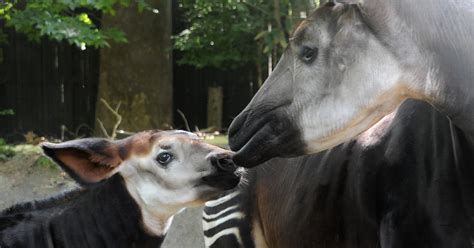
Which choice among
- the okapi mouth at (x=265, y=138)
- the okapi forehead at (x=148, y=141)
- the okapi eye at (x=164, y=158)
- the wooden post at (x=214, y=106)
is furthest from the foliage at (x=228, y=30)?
the okapi mouth at (x=265, y=138)

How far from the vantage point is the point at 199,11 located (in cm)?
1117

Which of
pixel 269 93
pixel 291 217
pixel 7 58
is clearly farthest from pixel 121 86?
pixel 269 93

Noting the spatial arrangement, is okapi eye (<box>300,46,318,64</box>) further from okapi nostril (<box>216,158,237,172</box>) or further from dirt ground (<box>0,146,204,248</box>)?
dirt ground (<box>0,146,204,248</box>)

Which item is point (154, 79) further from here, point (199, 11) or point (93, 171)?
point (93, 171)

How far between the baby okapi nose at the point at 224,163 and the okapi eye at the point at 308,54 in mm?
684

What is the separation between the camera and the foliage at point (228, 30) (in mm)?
9406

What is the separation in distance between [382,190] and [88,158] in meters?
1.34

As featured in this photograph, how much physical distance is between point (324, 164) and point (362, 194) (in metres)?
0.47

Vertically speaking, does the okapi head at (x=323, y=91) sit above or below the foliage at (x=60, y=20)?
above

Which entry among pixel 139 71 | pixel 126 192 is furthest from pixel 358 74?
pixel 139 71

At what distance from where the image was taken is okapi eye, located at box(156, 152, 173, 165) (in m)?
3.69

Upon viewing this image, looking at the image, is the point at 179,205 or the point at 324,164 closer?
the point at 179,205

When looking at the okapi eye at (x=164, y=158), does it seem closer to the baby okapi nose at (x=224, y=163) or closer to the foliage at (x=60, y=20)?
the baby okapi nose at (x=224, y=163)

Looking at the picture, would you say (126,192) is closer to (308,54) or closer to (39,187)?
(308,54)
